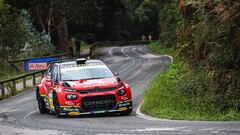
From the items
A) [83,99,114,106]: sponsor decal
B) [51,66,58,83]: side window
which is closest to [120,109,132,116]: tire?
[83,99,114,106]: sponsor decal

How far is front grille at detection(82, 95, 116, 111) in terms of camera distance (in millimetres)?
15930

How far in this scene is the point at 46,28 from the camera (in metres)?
64.6

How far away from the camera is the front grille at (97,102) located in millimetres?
15930

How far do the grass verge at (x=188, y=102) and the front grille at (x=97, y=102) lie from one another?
1.35 m

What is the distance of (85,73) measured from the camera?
56.7 feet

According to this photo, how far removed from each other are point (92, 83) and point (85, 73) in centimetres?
114

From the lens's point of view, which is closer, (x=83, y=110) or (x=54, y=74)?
(x=83, y=110)

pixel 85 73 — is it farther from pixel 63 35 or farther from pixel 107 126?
pixel 63 35

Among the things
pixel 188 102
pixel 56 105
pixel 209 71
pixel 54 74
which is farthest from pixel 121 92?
pixel 209 71

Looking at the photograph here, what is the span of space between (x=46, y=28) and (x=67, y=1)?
29.7 ft

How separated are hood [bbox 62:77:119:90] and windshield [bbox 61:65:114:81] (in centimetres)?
45

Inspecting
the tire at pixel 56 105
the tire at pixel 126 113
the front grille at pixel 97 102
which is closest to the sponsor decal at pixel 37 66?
the tire at pixel 56 105

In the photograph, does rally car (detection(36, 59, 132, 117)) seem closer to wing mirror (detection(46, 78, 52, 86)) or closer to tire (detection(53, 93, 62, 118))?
tire (detection(53, 93, 62, 118))

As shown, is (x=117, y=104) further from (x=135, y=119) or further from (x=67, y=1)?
(x=67, y=1)
